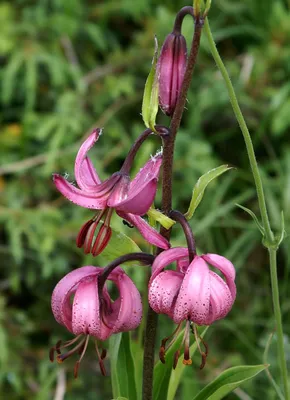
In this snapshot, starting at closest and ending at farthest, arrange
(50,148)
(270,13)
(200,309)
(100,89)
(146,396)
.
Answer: (200,309) → (146,396) → (50,148) → (100,89) → (270,13)

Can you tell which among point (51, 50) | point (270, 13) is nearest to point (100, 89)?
point (51, 50)

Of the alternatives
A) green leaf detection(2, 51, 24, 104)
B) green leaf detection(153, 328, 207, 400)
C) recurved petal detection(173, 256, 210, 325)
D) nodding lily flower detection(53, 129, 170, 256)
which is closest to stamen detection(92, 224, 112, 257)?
nodding lily flower detection(53, 129, 170, 256)

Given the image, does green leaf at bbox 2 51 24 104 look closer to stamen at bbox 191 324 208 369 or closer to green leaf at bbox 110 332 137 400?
green leaf at bbox 110 332 137 400

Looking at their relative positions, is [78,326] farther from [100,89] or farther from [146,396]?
[100,89]

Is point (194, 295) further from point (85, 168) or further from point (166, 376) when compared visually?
point (166, 376)

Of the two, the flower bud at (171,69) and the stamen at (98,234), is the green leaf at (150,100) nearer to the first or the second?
the flower bud at (171,69)

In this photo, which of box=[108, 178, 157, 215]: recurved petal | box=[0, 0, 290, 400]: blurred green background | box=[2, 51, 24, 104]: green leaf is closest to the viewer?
box=[108, 178, 157, 215]: recurved petal
